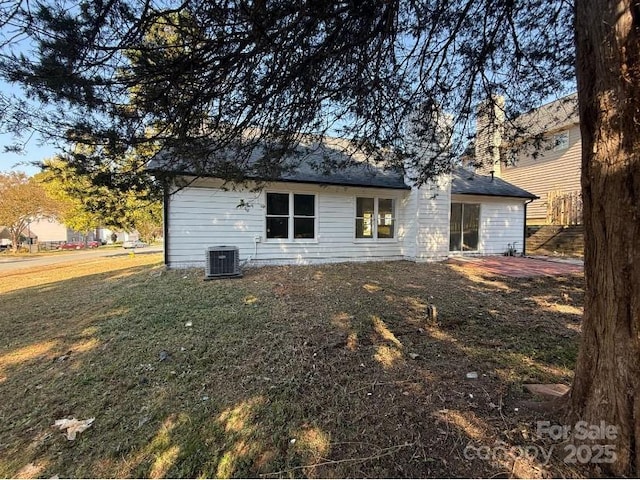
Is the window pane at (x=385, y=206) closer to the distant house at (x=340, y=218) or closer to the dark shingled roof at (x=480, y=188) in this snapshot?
the distant house at (x=340, y=218)

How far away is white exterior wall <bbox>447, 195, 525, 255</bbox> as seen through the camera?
11258 mm

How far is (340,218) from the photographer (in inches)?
384

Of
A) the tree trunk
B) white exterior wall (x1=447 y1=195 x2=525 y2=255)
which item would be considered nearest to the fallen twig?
the tree trunk

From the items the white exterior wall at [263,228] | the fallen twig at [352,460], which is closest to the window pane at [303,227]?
the white exterior wall at [263,228]

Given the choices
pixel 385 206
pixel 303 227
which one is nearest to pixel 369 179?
pixel 385 206

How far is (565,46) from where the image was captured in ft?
12.0

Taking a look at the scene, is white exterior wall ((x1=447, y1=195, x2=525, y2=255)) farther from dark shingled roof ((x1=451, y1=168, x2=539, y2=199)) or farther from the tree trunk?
the tree trunk

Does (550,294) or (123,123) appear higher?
(123,123)

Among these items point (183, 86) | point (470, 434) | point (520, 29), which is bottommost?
point (470, 434)

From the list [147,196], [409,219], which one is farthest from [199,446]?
[409,219]

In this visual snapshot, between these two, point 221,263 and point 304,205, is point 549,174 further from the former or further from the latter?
point 221,263

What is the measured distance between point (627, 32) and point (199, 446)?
348 centimetres

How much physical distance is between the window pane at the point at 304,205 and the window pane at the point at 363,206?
1.55 m

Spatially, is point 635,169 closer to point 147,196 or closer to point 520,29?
point 520,29
